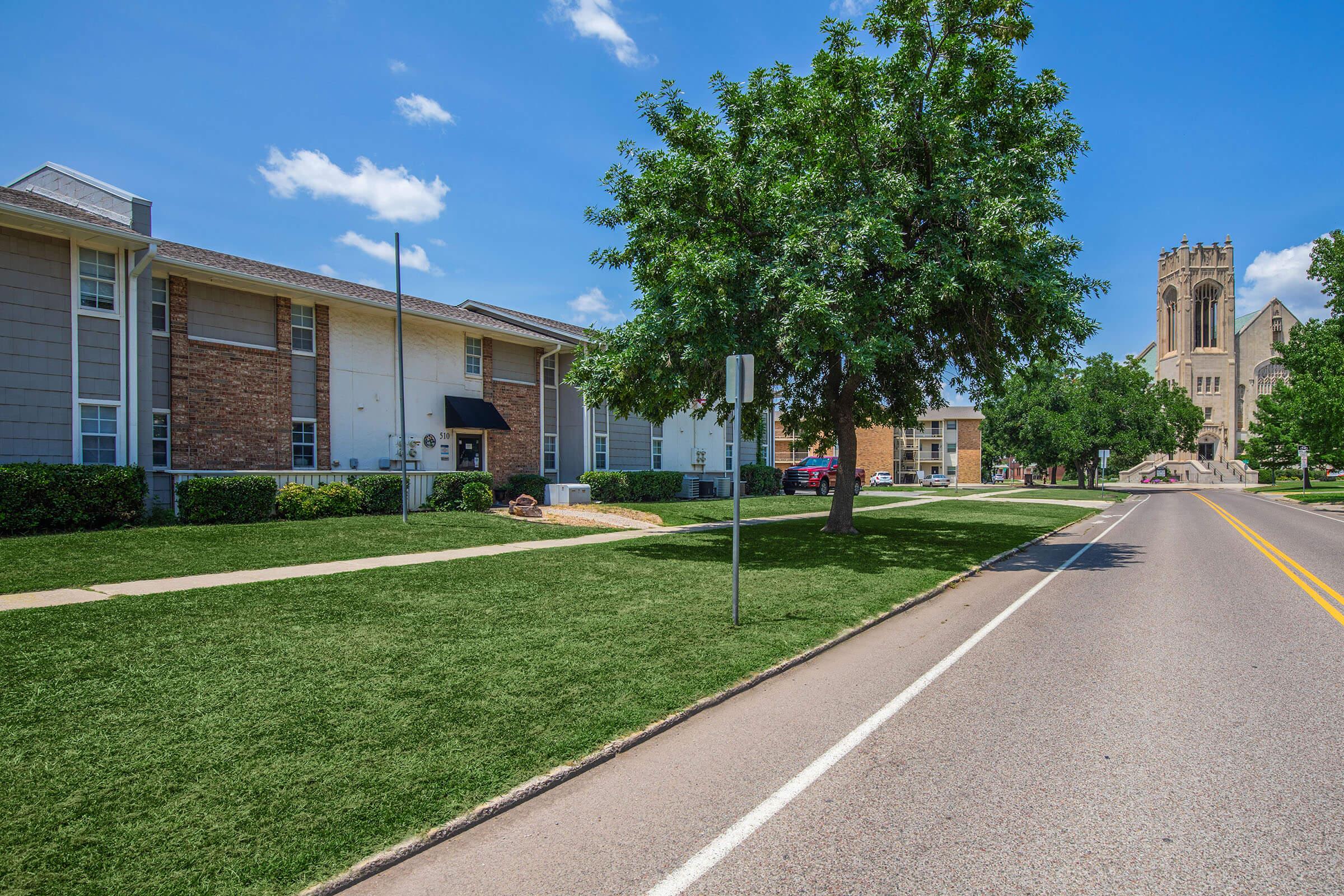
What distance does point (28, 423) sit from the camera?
47.0ft

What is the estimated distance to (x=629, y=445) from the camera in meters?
29.4

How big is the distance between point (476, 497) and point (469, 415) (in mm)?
4010

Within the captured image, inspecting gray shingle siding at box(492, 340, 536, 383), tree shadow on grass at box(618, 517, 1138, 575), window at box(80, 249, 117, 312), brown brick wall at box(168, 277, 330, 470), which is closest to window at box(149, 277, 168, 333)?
brown brick wall at box(168, 277, 330, 470)

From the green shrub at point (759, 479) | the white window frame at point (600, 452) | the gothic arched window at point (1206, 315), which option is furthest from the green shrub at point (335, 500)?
the gothic arched window at point (1206, 315)

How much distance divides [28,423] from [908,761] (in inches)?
686

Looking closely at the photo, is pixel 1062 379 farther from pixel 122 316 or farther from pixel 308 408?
pixel 122 316

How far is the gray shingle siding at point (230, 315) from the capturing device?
1753 centimetres

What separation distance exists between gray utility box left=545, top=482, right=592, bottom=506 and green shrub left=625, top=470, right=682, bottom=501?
2.37m

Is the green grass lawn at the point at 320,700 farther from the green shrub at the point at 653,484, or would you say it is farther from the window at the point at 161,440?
the green shrub at the point at 653,484

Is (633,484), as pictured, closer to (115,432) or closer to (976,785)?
(115,432)

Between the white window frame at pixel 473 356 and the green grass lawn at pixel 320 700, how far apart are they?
14169 mm

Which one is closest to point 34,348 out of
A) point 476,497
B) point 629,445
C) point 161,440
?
point 161,440

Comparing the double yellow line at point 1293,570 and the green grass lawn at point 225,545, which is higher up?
the green grass lawn at point 225,545

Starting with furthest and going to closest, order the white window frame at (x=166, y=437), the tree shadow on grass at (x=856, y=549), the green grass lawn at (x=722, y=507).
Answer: the green grass lawn at (x=722, y=507), the white window frame at (x=166, y=437), the tree shadow on grass at (x=856, y=549)
